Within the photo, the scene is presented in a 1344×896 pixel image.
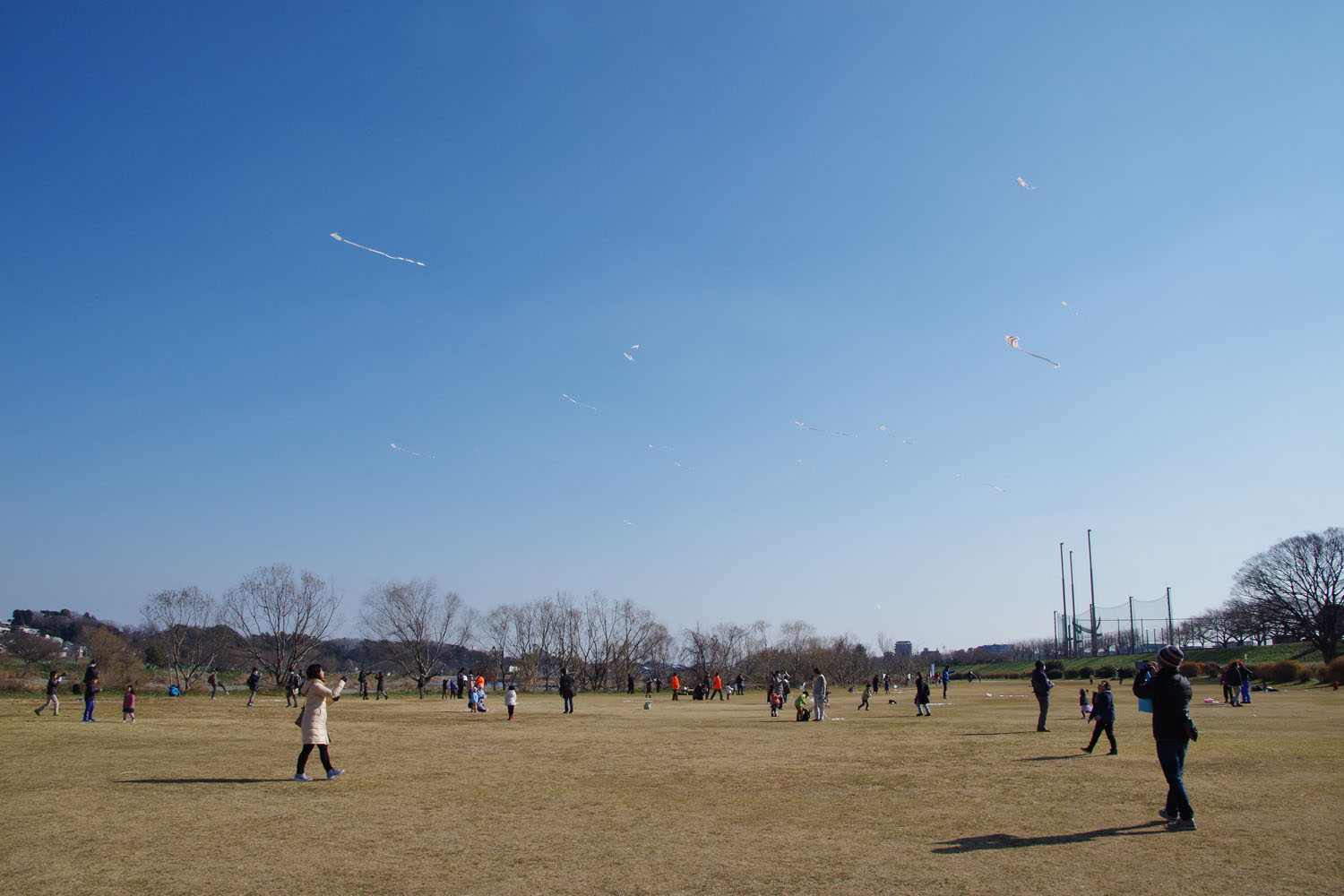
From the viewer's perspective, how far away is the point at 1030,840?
8430 mm

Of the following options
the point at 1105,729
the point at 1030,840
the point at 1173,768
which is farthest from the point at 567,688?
the point at 1173,768

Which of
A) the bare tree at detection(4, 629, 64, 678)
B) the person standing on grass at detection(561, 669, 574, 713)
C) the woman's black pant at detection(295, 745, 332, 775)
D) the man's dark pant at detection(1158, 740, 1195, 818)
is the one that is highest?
the man's dark pant at detection(1158, 740, 1195, 818)

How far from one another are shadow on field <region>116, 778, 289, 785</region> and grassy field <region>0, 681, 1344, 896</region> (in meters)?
0.07

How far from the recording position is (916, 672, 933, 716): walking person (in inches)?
1149

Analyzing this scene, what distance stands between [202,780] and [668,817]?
25.7ft

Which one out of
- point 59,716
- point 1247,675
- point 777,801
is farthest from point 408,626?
point 777,801

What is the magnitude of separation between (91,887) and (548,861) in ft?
12.5

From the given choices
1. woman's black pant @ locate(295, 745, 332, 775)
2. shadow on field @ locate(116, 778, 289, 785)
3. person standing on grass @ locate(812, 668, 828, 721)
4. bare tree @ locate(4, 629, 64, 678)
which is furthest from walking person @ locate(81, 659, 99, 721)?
bare tree @ locate(4, 629, 64, 678)

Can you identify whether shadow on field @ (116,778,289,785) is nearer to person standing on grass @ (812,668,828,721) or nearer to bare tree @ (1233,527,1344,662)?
person standing on grass @ (812,668,828,721)

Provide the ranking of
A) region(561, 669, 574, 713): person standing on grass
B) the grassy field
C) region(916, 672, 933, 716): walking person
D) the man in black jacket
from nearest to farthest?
the grassy field < the man in black jacket < region(916, 672, 933, 716): walking person < region(561, 669, 574, 713): person standing on grass

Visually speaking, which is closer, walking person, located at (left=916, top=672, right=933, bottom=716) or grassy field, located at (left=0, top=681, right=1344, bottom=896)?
grassy field, located at (left=0, top=681, right=1344, bottom=896)

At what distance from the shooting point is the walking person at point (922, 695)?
29.2 m

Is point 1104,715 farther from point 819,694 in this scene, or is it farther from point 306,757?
point 306,757

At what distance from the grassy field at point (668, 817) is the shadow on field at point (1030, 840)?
4 centimetres
